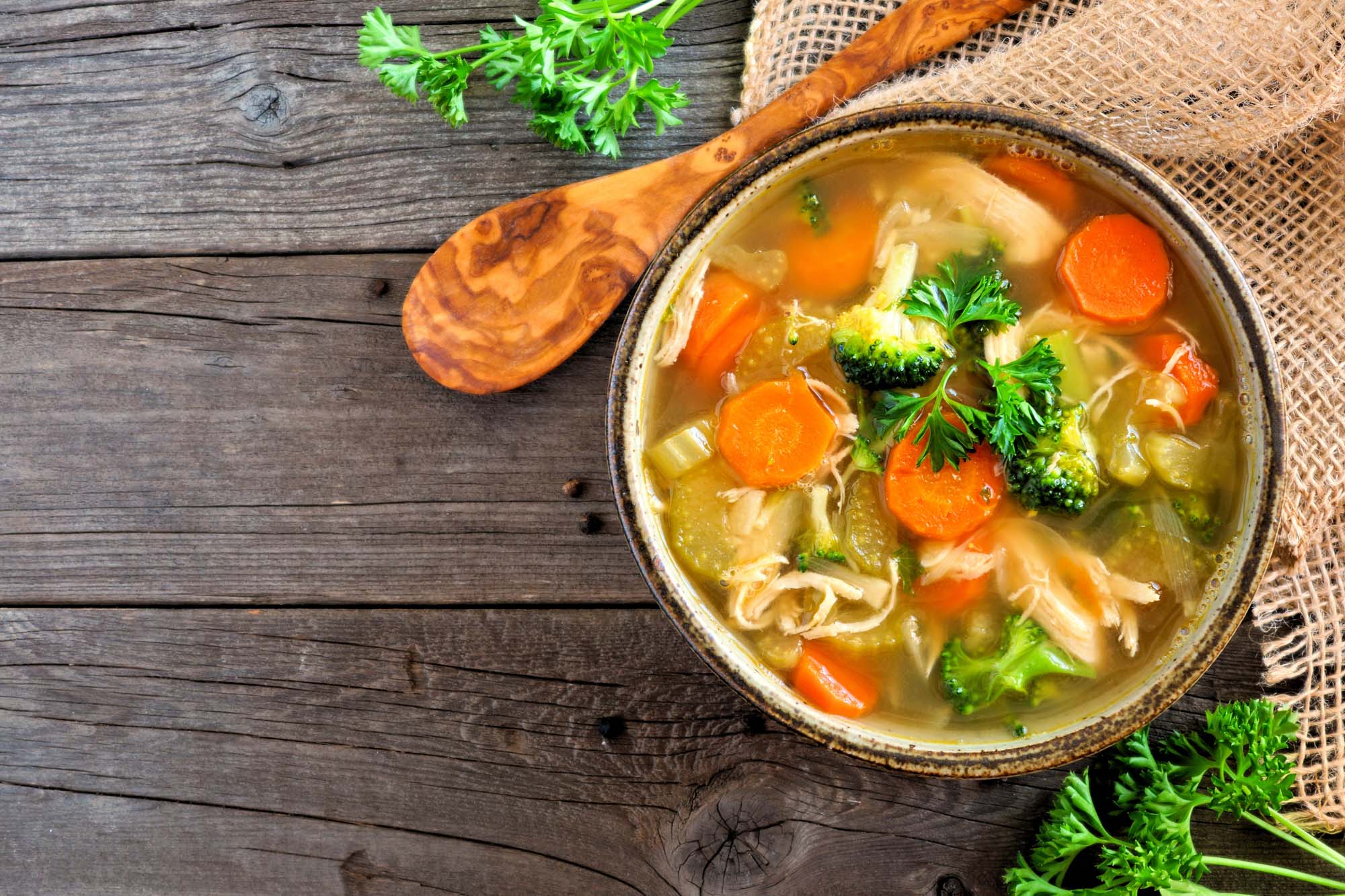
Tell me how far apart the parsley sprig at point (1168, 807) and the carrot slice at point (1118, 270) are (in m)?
0.94

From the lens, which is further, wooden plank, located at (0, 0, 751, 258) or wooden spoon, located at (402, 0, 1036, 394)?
wooden plank, located at (0, 0, 751, 258)

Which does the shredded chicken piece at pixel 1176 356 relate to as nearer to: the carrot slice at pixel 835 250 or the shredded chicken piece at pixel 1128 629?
the shredded chicken piece at pixel 1128 629

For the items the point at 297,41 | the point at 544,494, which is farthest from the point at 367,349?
the point at 297,41

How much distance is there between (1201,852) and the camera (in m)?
2.25

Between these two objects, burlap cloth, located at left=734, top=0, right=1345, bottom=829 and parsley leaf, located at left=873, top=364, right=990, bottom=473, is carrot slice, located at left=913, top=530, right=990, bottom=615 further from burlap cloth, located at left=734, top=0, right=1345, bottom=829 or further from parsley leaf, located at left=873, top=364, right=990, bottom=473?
burlap cloth, located at left=734, top=0, right=1345, bottom=829

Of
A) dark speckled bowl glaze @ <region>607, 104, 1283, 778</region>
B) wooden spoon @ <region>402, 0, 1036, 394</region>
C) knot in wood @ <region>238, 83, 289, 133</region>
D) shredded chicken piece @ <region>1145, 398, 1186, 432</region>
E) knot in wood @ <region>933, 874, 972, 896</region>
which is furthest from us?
knot in wood @ <region>238, 83, 289, 133</region>

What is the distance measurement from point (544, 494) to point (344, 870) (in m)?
1.19

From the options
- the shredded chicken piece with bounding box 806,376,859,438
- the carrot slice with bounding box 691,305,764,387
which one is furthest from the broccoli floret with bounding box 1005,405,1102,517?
the carrot slice with bounding box 691,305,764,387

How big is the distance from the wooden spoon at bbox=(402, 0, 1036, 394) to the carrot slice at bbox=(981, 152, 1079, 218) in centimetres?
39

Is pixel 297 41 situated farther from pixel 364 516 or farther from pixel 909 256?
pixel 909 256

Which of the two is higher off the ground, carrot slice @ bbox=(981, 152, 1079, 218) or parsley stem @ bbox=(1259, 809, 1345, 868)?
carrot slice @ bbox=(981, 152, 1079, 218)

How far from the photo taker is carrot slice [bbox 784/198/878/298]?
195cm

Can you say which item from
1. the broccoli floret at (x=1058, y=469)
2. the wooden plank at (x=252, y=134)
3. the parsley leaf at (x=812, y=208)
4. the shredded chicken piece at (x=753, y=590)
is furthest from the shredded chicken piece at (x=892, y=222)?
the shredded chicken piece at (x=753, y=590)

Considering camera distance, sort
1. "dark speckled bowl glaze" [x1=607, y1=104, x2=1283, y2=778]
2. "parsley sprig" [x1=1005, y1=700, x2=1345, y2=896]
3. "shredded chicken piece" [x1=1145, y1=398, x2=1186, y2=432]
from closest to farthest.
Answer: "dark speckled bowl glaze" [x1=607, y1=104, x2=1283, y2=778]
"shredded chicken piece" [x1=1145, y1=398, x2=1186, y2=432]
"parsley sprig" [x1=1005, y1=700, x2=1345, y2=896]
